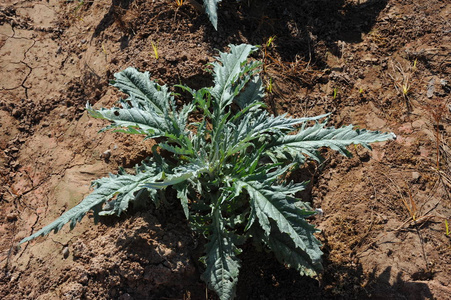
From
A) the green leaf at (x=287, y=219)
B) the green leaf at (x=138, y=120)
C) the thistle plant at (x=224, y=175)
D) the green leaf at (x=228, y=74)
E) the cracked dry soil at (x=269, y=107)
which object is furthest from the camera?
the green leaf at (x=228, y=74)

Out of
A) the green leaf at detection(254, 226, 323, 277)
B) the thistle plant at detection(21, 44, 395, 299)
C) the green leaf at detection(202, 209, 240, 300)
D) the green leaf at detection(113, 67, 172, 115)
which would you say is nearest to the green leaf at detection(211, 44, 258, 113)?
the thistle plant at detection(21, 44, 395, 299)

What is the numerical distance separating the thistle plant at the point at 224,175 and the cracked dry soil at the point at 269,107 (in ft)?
0.85

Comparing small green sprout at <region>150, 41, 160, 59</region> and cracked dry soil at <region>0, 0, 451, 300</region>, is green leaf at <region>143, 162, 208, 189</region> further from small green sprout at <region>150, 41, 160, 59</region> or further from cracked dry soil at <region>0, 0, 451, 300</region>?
small green sprout at <region>150, 41, 160, 59</region>

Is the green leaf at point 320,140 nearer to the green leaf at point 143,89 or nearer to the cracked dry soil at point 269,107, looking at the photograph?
the cracked dry soil at point 269,107

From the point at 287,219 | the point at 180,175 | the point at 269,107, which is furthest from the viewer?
the point at 269,107

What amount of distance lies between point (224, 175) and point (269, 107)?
3.11 ft

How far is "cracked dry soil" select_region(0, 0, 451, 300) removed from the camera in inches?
95.7

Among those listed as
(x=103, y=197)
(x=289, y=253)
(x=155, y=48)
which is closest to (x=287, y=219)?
(x=289, y=253)

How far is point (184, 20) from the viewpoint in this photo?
3406 millimetres

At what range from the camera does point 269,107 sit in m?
3.13

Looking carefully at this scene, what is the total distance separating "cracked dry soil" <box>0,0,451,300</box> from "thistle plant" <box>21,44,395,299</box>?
0.85ft

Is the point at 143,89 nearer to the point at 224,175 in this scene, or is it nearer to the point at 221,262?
the point at 224,175

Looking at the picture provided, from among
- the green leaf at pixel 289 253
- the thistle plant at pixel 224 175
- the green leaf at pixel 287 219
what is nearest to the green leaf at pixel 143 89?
the thistle plant at pixel 224 175

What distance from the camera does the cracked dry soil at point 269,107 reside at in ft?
7.97
